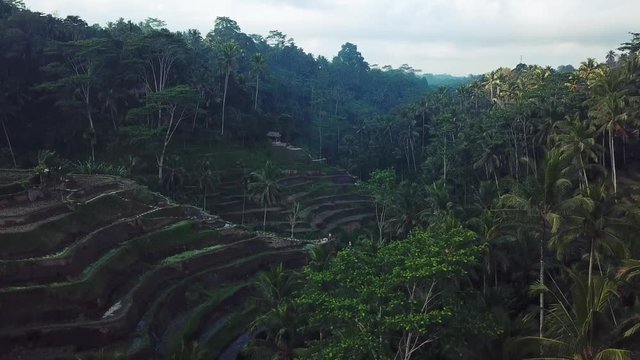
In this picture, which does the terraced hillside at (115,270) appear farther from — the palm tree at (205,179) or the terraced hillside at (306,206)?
the terraced hillside at (306,206)

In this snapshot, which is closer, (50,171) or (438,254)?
(438,254)

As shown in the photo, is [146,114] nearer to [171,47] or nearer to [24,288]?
[171,47]

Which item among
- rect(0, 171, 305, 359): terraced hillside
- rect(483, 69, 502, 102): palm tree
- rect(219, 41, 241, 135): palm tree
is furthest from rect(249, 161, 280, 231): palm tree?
rect(483, 69, 502, 102): palm tree

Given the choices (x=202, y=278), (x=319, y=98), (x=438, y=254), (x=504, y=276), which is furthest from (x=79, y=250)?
(x=319, y=98)

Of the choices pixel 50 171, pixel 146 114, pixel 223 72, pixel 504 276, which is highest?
pixel 223 72

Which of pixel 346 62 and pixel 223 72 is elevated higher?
pixel 346 62

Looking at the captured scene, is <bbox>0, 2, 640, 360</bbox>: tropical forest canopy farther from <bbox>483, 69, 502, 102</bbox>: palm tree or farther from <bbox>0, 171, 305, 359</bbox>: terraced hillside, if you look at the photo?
<bbox>0, 171, 305, 359</bbox>: terraced hillside

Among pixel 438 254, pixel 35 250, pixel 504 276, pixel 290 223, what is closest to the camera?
pixel 438 254
